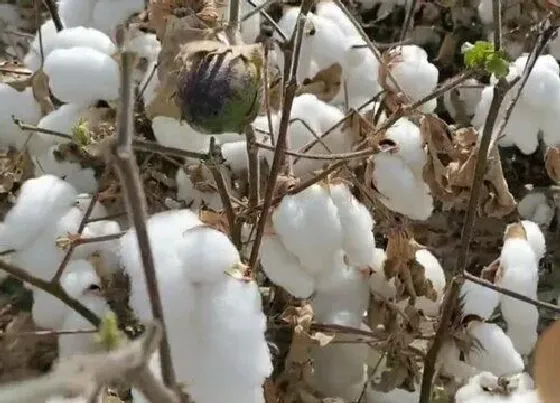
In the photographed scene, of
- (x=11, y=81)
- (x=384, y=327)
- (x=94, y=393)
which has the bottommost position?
(x=384, y=327)

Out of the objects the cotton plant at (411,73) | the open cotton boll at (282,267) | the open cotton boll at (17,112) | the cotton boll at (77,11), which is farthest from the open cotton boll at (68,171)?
the cotton plant at (411,73)

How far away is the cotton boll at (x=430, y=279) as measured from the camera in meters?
1.21

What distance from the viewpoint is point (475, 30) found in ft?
5.86

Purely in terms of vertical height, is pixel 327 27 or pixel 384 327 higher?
pixel 327 27

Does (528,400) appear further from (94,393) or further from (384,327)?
(94,393)

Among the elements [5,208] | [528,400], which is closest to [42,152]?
[5,208]

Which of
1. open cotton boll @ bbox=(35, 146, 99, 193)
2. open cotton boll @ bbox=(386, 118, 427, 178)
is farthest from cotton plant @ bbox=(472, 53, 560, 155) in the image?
open cotton boll @ bbox=(35, 146, 99, 193)

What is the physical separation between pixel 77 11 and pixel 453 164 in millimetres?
483

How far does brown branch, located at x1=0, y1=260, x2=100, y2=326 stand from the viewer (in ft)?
3.20

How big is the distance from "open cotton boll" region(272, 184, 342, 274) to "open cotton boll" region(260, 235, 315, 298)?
0.4 inches

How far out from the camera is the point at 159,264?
0.89 m

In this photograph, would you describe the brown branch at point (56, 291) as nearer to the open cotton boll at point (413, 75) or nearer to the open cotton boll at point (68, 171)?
the open cotton boll at point (68, 171)

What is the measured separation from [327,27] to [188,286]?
0.55 meters

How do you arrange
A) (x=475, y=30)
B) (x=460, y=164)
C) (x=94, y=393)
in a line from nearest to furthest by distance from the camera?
(x=94, y=393), (x=460, y=164), (x=475, y=30)
